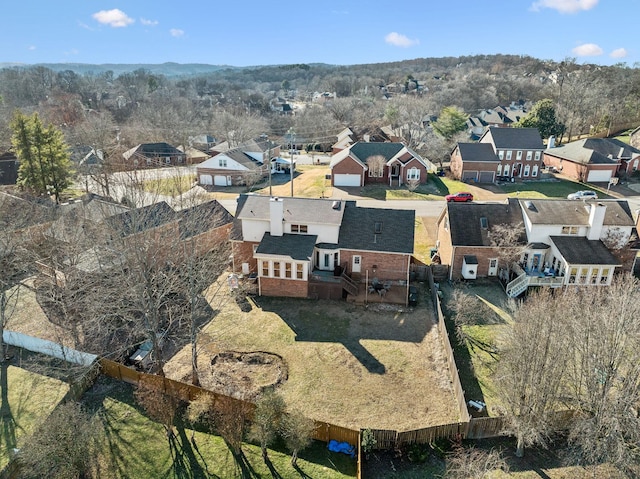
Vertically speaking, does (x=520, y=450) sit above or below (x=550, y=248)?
below

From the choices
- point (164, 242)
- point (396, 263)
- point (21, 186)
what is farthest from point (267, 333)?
point (21, 186)

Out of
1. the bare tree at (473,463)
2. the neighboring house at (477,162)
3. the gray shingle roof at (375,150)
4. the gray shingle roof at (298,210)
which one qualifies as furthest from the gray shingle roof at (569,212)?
the gray shingle roof at (375,150)

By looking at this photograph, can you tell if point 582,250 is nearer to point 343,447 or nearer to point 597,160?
point 343,447

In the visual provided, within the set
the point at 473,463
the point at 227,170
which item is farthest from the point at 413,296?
the point at 227,170

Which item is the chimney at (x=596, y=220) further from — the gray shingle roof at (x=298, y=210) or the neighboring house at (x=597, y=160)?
the neighboring house at (x=597, y=160)

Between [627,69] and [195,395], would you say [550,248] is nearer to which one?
[195,395]

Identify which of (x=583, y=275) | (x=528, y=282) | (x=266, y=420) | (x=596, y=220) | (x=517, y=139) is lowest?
(x=266, y=420)
